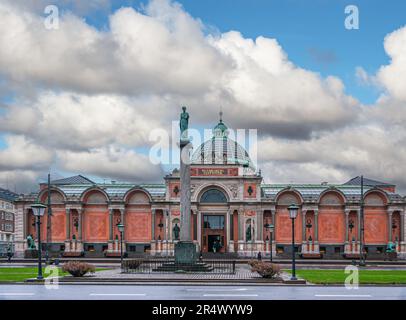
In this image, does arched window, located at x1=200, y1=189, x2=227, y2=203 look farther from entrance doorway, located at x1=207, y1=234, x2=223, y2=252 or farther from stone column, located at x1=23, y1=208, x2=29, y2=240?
stone column, located at x1=23, y1=208, x2=29, y2=240

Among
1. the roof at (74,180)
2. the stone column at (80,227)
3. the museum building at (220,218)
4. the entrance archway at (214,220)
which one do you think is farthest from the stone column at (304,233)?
the roof at (74,180)

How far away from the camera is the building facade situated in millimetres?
120062

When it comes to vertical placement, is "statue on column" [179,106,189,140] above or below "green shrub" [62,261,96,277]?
above

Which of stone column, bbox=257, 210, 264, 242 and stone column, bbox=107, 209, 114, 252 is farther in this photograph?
stone column, bbox=107, 209, 114, 252

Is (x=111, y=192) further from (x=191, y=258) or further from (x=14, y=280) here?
(x=14, y=280)

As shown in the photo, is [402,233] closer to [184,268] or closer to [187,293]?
[184,268]

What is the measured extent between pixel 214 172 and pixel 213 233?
28.2ft

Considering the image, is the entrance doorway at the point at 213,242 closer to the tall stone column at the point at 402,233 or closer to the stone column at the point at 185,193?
the tall stone column at the point at 402,233

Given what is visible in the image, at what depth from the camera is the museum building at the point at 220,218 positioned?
293 feet

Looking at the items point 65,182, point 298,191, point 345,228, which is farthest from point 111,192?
point 345,228

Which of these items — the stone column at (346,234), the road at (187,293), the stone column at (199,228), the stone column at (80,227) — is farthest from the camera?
the stone column at (80,227)

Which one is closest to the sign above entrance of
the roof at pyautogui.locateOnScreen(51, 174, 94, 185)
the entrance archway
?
the entrance archway

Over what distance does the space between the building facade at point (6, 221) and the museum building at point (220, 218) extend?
31.0 m

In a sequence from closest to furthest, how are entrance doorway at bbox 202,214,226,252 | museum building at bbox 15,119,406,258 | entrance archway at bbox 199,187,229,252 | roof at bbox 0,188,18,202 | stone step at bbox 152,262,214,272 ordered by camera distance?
1. stone step at bbox 152,262,214,272
2. museum building at bbox 15,119,406,258
3. entrance archway at bbox 199,187,229,252
4. entrance doorway at bbox 202,214,226,252
5. roof at bbox 0,188,18,202
